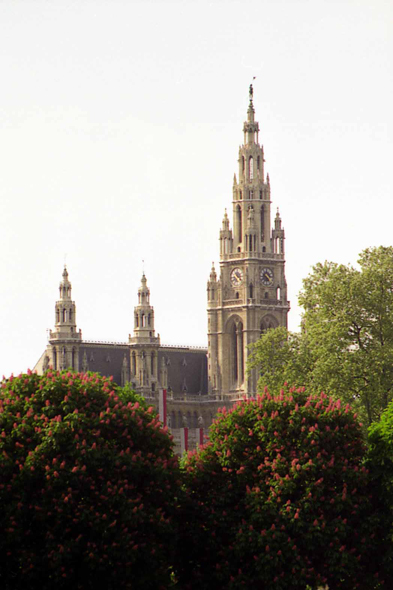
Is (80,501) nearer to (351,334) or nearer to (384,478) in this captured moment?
(384,478)

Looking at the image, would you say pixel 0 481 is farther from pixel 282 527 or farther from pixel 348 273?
pixel 348 273

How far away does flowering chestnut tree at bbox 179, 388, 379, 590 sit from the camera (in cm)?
5641

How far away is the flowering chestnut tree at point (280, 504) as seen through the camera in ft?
185

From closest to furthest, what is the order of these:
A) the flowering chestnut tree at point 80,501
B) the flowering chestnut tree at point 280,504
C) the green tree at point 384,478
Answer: the flowering chestnut tree at point 80,501, the flowering chestnut tree at point 280,504, the green tree at point 384,478

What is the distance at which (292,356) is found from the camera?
9769 cm

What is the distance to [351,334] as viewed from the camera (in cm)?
9000

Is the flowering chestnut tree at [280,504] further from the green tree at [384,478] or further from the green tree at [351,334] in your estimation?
the green tree at [351,334]

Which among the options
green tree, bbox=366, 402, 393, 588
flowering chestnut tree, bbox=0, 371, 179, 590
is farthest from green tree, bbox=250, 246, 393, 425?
flowering chestnut tree, bbox=0, 371, 179, 590

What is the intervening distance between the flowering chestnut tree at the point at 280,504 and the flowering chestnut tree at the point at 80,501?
2055mm

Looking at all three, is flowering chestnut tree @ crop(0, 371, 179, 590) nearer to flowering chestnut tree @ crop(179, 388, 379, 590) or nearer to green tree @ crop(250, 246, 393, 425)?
flowering chestnut tree @ crop(179, 388, 379, 590)

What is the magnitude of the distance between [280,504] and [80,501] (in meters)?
7.39

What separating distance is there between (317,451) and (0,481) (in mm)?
11503

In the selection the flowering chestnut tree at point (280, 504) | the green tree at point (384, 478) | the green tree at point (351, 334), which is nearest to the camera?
the flowering chestnut tree at point (280, 504)

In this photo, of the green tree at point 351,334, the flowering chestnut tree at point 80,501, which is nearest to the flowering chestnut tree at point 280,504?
the flowering chestnut tree at point 80,501
